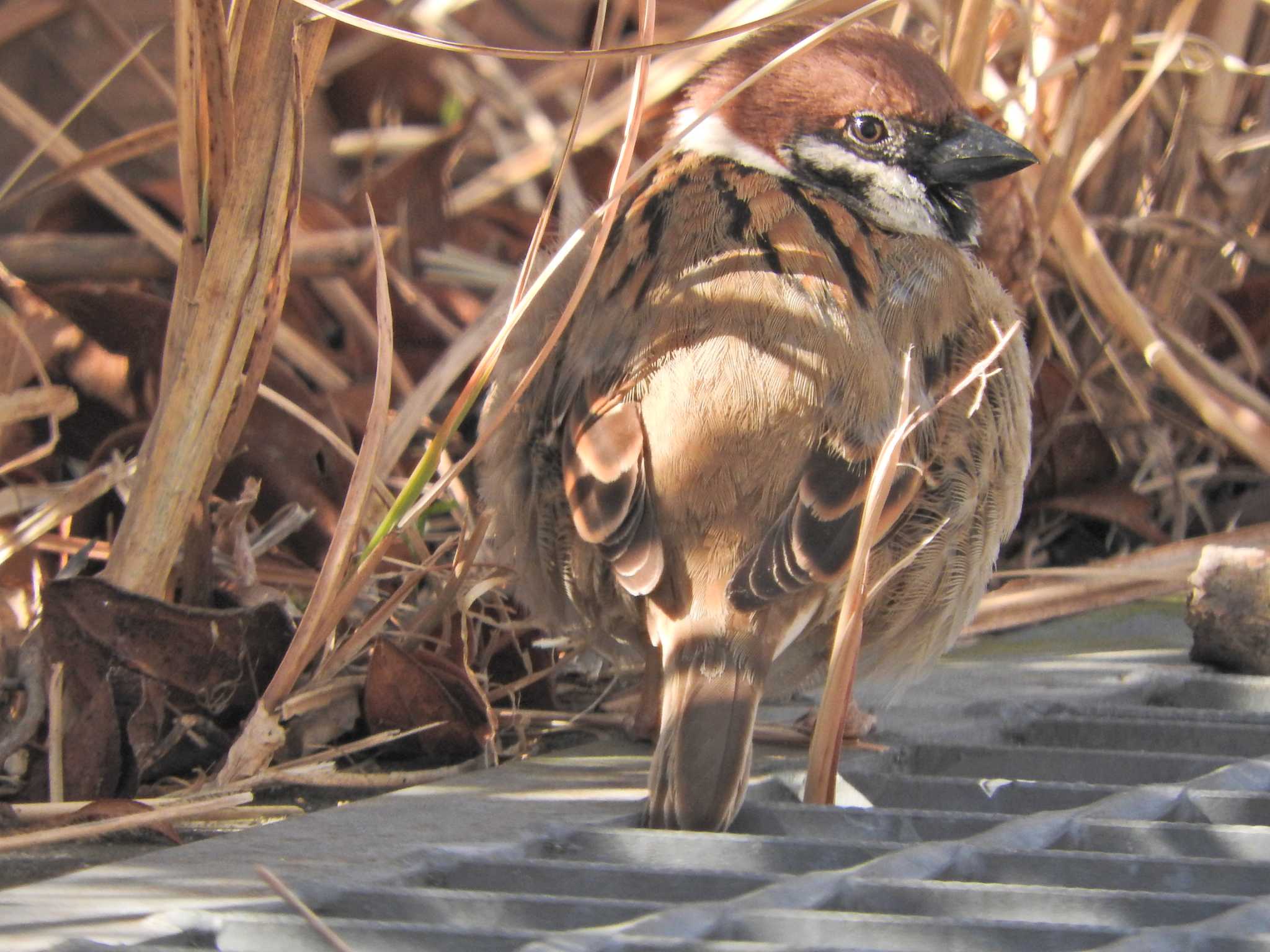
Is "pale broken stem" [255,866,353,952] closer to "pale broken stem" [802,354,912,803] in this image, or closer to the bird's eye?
"pale broken stem" [802,354,912,803]

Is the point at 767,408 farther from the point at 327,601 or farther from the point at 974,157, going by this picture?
the point at 974,157

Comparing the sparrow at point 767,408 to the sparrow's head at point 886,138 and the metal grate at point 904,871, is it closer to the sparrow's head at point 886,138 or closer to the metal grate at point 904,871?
the sparrow's head at point 886,138

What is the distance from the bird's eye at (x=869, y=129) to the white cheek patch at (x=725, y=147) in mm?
133

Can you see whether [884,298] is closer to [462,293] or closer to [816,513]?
[816,513]

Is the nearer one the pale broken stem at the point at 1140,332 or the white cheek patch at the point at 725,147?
the white cheek patch at the point at 725,147

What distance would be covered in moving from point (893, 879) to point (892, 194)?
146 centimetres

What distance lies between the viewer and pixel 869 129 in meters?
2.60

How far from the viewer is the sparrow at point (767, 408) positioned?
1.97 meters

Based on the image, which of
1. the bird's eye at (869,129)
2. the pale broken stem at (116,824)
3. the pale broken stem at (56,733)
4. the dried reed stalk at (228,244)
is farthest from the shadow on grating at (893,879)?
the bird's eye at (869,129)

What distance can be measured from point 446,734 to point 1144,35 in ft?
7.81

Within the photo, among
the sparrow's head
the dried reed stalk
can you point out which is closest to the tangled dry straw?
the dried reed stalk

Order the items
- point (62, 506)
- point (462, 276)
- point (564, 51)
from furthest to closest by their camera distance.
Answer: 1. point (462, 276)
2. point (62, 506)
3. point (564, 51)

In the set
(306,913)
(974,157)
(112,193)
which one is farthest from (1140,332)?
(306,913)

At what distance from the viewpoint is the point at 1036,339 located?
11.8 ft
